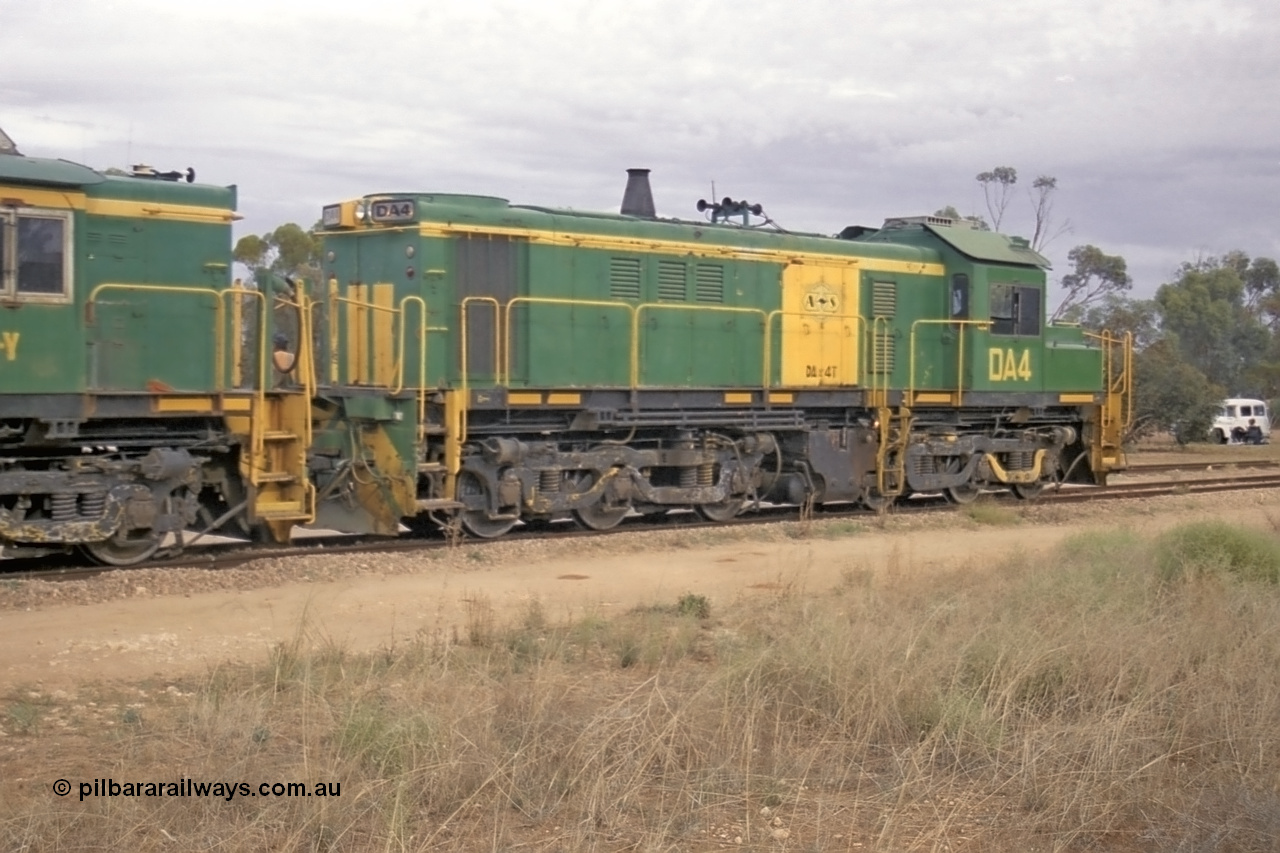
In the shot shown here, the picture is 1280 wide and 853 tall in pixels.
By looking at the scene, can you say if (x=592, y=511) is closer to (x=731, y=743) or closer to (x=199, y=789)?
(x=731, y=743)

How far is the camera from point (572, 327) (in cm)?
1587

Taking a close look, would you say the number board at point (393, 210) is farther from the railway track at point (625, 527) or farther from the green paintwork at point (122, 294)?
the railway track at point (625, 527)

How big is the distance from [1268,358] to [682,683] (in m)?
76.6

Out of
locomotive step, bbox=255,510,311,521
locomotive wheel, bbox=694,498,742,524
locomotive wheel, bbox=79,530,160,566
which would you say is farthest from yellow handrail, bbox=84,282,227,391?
locomotive wheel, bbox=694,498,742,524

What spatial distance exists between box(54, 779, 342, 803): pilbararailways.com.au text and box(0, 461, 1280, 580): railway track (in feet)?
21.0

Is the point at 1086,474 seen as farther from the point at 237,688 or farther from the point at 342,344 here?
the point at 237,688

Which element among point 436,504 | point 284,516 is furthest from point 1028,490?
point 284,516

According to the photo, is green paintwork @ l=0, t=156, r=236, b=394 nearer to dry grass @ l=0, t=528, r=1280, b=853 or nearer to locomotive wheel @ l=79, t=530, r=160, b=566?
locomotive wheel @ l=79, t=530, r=160, b=566

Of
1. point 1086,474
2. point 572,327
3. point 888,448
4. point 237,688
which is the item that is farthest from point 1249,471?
point 237,688

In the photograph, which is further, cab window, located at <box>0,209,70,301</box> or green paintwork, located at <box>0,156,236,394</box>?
green paintwork, located at <box>0,156,236,394</box>

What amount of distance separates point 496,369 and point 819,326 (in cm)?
502

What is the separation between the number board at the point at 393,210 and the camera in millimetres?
14734

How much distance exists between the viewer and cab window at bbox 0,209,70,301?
37.7ft

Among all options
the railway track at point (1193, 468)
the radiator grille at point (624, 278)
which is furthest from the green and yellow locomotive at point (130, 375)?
the railway track at point (1193, 468)
